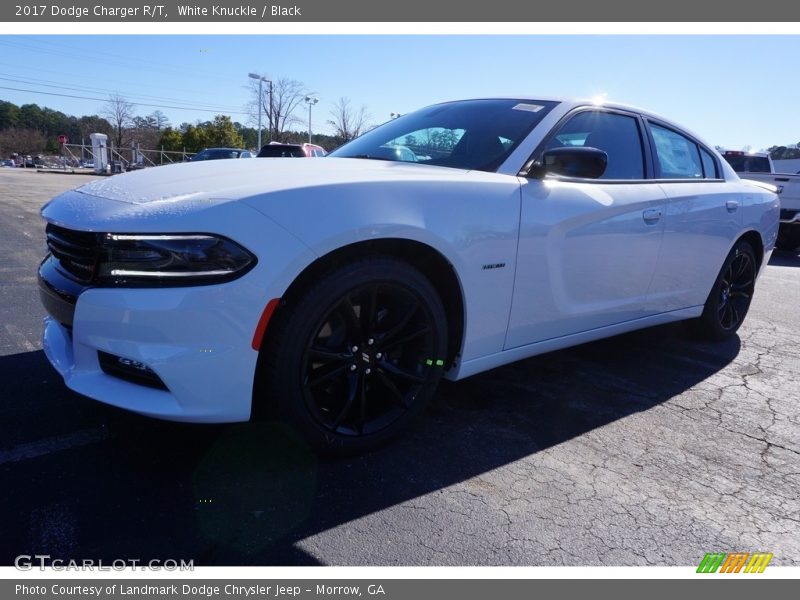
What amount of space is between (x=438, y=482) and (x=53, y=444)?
1549mm

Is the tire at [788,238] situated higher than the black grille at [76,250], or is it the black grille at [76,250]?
the black grille at [76,250]

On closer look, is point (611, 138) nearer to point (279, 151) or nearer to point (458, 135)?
point (458, 135)

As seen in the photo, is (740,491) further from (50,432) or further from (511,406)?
(50,432)

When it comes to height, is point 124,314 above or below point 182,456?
above

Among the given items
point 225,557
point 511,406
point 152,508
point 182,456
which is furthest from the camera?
point 511,406

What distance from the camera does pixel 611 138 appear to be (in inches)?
128

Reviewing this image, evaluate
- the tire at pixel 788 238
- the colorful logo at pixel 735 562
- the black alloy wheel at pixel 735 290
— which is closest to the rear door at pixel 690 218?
the black alloy wheel at pixel 735 290

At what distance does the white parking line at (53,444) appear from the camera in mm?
2154

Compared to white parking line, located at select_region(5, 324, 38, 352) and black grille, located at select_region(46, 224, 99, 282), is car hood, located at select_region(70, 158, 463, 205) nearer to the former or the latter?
black grille, located at select_region(46, 224, 99, 282)

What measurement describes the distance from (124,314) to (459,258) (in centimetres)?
126

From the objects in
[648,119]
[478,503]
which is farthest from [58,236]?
[648,119]

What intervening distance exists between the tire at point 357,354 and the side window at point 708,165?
2.73 metres

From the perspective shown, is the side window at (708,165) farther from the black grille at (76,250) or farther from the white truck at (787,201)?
A: the white truck at (787,201)

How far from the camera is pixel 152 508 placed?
190 cm
